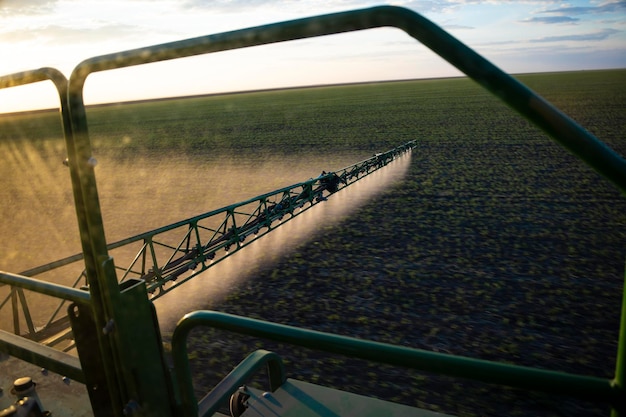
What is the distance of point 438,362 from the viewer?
3.74 ft

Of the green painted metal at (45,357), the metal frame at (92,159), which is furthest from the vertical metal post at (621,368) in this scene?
the green painted metal at (45,357)

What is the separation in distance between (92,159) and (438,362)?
132 centimetres

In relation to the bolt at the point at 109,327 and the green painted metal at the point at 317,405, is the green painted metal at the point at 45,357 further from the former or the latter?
the green painted metal at the point at 317,405

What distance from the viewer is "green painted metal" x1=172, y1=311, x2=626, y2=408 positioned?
99 cm

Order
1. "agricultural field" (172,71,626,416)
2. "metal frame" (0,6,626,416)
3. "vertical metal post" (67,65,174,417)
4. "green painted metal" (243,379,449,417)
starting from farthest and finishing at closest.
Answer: "agricultural field" (172,71,626,416) → "green painted metal" (243,379,449,417) → "vertical metal post" (67,65,174,417) → "metal frame" (0,6,626,416)

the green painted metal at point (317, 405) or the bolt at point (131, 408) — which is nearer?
the bolt at point (131, 408)

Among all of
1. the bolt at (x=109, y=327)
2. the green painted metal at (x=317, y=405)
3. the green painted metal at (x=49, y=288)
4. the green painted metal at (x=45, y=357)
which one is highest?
the green painted metal at (x=49, y=288)

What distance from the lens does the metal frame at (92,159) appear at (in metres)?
0.80

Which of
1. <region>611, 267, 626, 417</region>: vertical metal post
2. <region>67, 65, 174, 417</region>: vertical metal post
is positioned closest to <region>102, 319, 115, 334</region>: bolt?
<region>67, 65, 174, 417</region>: vertical metal post

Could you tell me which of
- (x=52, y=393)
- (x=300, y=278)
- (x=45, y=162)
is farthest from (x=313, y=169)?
(x=45, y=162)

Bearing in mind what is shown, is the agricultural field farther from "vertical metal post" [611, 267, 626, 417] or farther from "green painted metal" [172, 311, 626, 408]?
"vertical metal post" [611, 267, 626, 417]

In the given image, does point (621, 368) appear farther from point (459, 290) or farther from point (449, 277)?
point (449, 277)

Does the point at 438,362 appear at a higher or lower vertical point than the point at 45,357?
higher

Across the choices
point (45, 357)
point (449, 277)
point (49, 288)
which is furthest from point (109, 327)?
point (449, 277)
